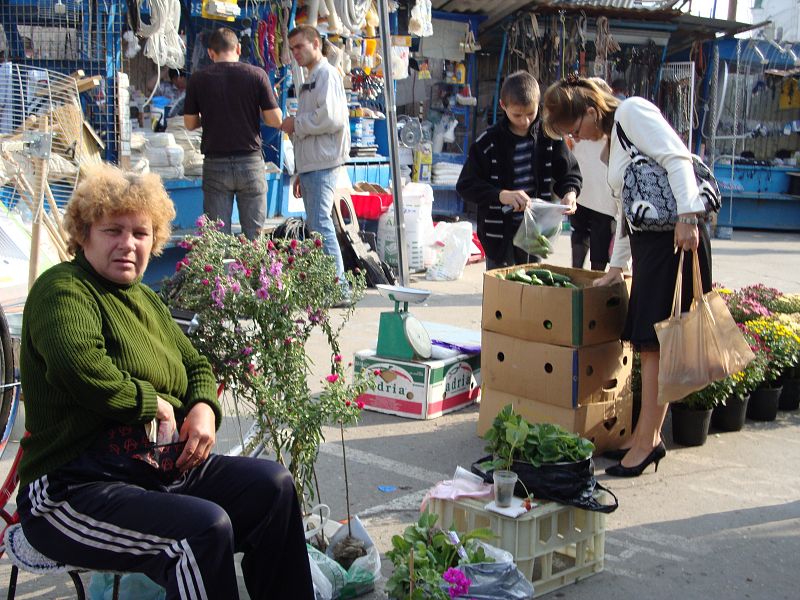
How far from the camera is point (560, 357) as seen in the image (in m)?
4.57

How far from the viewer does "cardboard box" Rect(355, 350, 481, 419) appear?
17.4 feet

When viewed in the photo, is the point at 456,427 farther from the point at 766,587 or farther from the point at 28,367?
the point at 28,367

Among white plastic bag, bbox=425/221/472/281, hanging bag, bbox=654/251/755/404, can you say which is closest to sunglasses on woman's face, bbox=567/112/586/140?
hanging bag, bbox=654/251/755/404

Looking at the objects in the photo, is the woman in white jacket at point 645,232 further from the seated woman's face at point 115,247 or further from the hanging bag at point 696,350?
the seated woman's face at point 115,247

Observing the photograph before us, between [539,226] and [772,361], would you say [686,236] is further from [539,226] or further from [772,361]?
[772,361]

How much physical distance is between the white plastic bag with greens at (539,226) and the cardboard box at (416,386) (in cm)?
74

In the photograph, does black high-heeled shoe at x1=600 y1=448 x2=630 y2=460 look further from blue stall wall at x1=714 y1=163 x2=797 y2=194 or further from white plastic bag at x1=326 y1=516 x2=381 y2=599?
blue stall wall at x1=714 y1=163 x2=797 y2=194

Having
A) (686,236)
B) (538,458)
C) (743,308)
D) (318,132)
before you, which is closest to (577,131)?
(686,236)

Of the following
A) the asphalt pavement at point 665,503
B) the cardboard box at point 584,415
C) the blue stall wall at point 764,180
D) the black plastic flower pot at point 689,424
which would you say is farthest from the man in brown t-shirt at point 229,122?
the blue stall wall at point 764,180

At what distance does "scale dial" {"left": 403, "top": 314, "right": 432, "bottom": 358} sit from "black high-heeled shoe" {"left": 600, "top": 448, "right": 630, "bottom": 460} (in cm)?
114

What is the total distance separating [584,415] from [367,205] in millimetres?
5585

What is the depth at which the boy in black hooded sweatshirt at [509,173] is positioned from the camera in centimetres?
571

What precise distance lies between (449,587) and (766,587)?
142 cm

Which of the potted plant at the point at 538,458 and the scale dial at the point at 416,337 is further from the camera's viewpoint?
the scale dial at the point at 416,337
